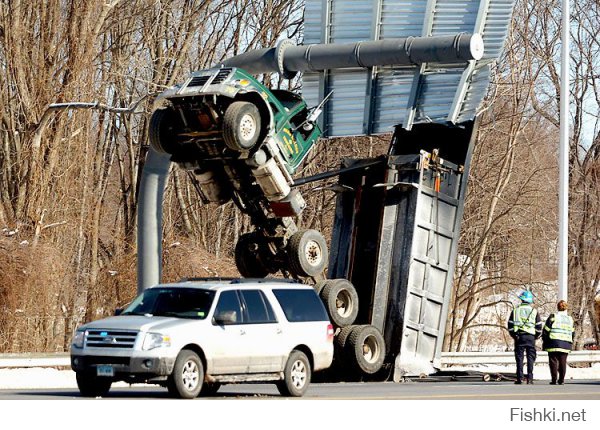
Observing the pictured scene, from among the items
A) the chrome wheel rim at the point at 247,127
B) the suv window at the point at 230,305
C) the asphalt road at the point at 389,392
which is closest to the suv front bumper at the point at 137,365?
the asphalt road at the point at 389,392

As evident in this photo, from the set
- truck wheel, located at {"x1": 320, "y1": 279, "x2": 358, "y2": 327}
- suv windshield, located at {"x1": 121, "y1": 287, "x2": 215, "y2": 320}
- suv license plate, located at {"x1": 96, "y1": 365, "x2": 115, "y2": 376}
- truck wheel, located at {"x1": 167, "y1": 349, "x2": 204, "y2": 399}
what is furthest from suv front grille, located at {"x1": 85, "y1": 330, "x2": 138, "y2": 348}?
truck wheel, located at {"x1": 320, "y1": 279, "x2": 358, "y2": 327}

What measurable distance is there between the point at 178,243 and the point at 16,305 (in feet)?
18.6

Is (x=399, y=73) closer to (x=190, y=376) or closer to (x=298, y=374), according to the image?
(x=298, y=374)

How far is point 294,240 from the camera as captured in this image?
2092cm

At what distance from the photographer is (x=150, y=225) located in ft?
68.7

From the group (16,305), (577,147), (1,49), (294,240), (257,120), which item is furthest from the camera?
(577,147)

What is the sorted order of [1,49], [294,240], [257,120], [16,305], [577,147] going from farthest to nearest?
[577,147], [1,49], [16,305], [294,240], [257,120]

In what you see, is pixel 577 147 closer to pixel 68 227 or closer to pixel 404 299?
pixel 68 227

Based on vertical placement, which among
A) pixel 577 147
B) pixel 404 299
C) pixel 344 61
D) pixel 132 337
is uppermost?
pixel 577 147

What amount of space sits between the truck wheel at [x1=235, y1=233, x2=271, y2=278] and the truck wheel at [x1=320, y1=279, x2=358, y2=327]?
4.09 feet

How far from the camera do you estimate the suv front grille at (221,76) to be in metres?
19.1

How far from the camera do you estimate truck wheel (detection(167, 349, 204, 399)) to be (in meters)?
14.8

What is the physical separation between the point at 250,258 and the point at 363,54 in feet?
13.0

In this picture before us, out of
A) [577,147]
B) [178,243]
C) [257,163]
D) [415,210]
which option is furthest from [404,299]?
[577,147]
